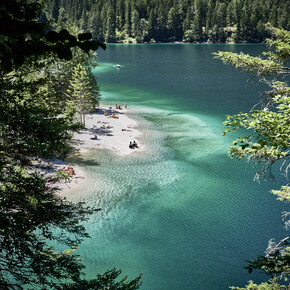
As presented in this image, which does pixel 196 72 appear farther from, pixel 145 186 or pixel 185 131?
pixel 145 186

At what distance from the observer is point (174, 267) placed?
17406 mm

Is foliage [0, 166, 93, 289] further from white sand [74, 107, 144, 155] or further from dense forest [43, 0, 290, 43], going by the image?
dense forest [43, 0, 290, 43]

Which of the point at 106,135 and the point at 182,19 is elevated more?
the point at 182,19

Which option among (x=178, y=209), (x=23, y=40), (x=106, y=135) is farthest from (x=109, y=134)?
(x=23, y=40)

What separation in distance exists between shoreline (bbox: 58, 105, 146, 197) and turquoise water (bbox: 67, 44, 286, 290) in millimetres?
954

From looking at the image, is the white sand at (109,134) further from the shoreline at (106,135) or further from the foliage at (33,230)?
the foliage at (33,230)

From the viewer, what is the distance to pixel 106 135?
123 feet

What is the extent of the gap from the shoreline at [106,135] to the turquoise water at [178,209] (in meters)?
0.95

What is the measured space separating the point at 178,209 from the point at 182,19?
14009 centimetres

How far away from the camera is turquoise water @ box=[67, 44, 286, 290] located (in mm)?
17500

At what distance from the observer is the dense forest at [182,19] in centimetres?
13225

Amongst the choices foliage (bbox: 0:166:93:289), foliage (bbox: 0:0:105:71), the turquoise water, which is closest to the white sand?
the turquoise water

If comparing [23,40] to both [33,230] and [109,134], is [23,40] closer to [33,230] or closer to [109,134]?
[33,230]

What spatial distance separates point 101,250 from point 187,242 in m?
5.15
